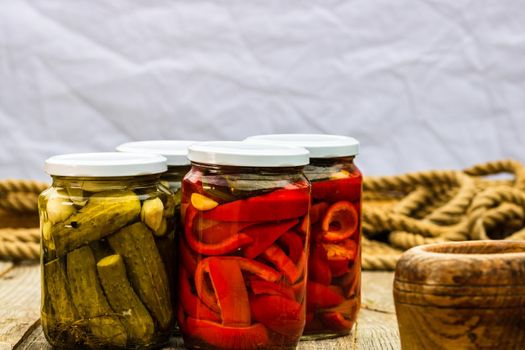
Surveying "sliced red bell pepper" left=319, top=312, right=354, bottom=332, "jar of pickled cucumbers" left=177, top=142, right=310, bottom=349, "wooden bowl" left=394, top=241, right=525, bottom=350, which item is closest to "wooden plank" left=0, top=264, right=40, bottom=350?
"jar of pickled cucumbers" left=177, top=142, right=310, bottom=349

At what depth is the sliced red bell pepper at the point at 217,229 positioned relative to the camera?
86 cm

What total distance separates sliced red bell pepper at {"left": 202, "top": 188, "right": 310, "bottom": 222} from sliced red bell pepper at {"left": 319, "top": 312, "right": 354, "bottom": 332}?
15 centimetres

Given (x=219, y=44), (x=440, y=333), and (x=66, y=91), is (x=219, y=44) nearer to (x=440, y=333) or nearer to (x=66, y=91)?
(x=66, y=91)

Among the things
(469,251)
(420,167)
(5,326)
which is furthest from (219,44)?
(469,251)

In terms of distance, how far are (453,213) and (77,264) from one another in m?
0.78

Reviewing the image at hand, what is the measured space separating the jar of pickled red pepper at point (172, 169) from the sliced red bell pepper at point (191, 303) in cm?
2

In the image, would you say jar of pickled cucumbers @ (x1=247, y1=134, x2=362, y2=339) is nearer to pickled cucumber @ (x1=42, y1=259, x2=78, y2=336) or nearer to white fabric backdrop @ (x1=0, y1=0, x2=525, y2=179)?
pickled cucumber @ (x1=42, y1=259, x2=78, y2=336)

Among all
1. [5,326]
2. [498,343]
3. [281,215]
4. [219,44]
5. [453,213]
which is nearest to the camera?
[498,343]

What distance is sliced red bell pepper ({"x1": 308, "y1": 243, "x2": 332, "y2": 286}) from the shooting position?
96 cm

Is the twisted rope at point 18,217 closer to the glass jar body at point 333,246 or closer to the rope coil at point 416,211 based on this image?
the rope coil at point 416,211

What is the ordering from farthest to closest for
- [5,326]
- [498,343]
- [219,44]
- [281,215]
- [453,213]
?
[219,44] → [453,213] → [5,326] → [281,215] → [498,343]

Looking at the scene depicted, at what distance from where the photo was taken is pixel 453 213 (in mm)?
1508

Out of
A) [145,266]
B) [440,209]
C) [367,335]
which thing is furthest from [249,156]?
[440,209]

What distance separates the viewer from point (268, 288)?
0.87 metres
